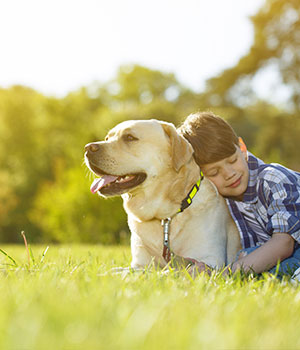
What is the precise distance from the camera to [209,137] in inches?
154

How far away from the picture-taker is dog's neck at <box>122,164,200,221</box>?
3.69 m

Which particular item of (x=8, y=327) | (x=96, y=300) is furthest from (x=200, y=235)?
(x=8, y=327)

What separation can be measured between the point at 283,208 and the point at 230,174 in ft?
1.82

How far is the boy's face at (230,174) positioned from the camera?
12.5 ft

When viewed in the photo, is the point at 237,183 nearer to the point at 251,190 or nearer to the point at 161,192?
the point at 251,190

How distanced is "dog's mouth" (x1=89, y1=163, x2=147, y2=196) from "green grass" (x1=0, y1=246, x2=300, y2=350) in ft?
4.34

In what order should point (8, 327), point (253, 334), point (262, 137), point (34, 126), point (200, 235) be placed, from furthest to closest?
point (34, 126) < point (262, 137) < point (200, 235) < point (253, 334) < point (8, 327)

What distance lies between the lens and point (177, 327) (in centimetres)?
149

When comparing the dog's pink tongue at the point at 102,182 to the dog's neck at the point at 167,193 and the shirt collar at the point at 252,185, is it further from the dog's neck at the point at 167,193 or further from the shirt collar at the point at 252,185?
the shirt collar at the point at 252,185

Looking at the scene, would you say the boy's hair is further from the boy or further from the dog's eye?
the dog's eye

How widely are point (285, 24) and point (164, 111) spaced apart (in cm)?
941

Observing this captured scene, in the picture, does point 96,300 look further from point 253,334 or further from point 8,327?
point 253,334

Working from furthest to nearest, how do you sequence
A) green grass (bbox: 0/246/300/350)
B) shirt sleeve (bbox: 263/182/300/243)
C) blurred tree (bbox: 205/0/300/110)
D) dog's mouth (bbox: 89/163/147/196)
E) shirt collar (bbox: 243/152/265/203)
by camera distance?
blurred tree (bbox: 205/0/300/110)
shirt collar (bbox: 243/152/265/203)
dog's mouth (bbox: 89/163/147/196)
shirt sleeve (bbox: 263/182/300/243)
green grass (bbox: 0/246/300/350)

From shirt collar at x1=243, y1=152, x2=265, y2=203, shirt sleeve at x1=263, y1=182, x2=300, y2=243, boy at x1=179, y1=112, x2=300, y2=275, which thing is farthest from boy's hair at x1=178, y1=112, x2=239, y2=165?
shirt sleeve at x1=263, y1=182, x2=300, y2=243
